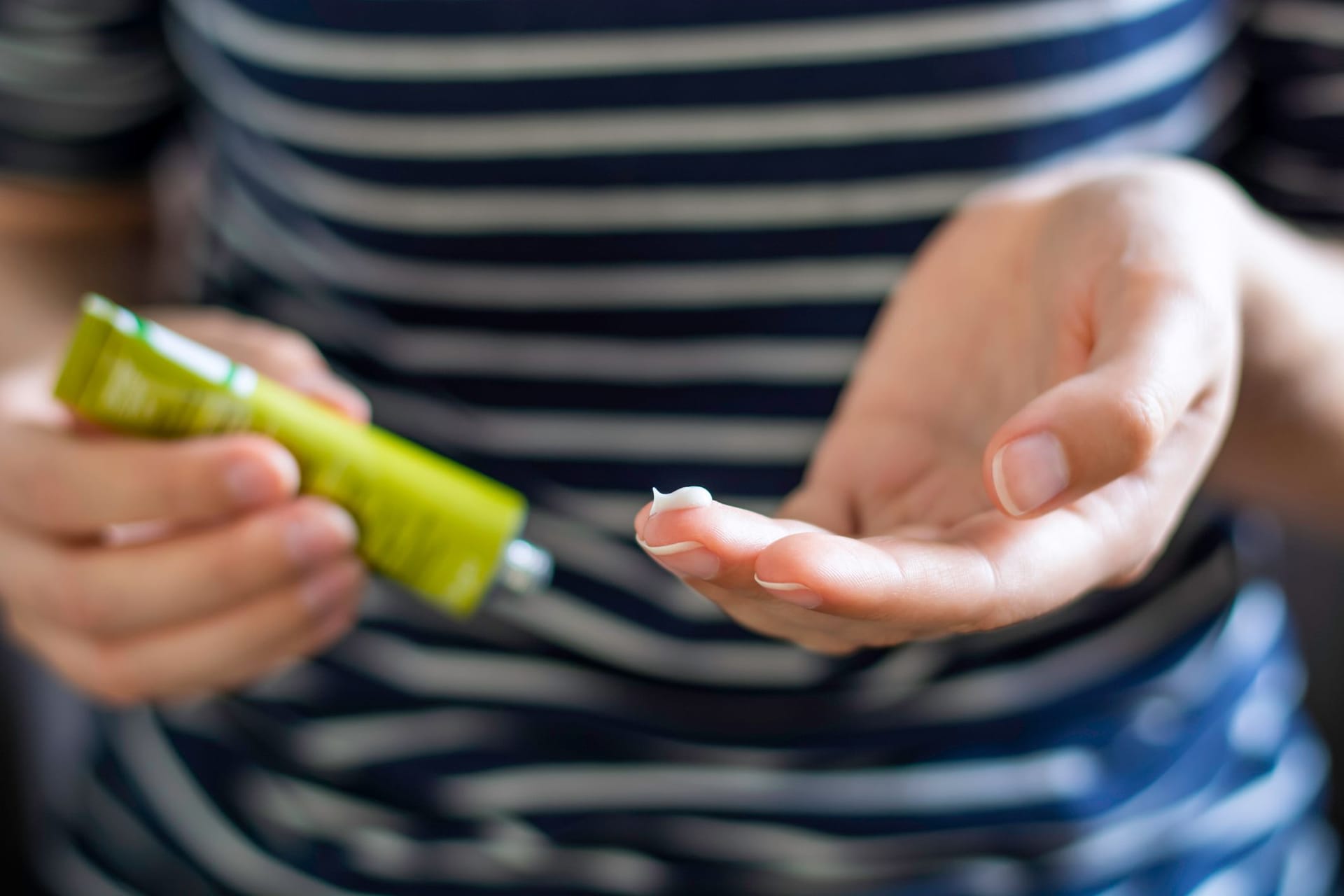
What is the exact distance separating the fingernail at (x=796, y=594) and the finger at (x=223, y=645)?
Answer: 21 cm

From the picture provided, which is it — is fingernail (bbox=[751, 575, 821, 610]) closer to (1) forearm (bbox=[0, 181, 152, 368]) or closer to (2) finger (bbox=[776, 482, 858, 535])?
(2) finger (bbox=[776, 482, 858, 535])

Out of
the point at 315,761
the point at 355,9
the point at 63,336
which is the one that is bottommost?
the point at 315,761

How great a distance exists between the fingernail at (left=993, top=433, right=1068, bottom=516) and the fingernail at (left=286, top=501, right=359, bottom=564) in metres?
0.23

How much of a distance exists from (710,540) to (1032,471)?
0.07m

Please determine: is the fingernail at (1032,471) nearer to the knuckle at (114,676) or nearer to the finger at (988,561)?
the finger at (988,561)

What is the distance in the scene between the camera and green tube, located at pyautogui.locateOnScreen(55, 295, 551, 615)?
33 centimetres

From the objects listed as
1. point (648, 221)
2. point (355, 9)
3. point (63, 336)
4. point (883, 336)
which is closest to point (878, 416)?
point (883, 336)

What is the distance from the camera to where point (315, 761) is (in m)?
0.43

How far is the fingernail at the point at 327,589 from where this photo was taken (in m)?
0.36

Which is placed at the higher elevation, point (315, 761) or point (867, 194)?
point (867, 194)

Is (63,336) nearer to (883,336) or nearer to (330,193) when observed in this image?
(330,193)

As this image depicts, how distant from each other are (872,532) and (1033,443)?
0.25 ft

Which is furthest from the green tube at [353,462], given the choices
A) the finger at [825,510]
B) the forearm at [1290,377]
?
the forearm at [1290,377]

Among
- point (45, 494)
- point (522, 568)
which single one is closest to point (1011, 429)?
point (522, 568)
